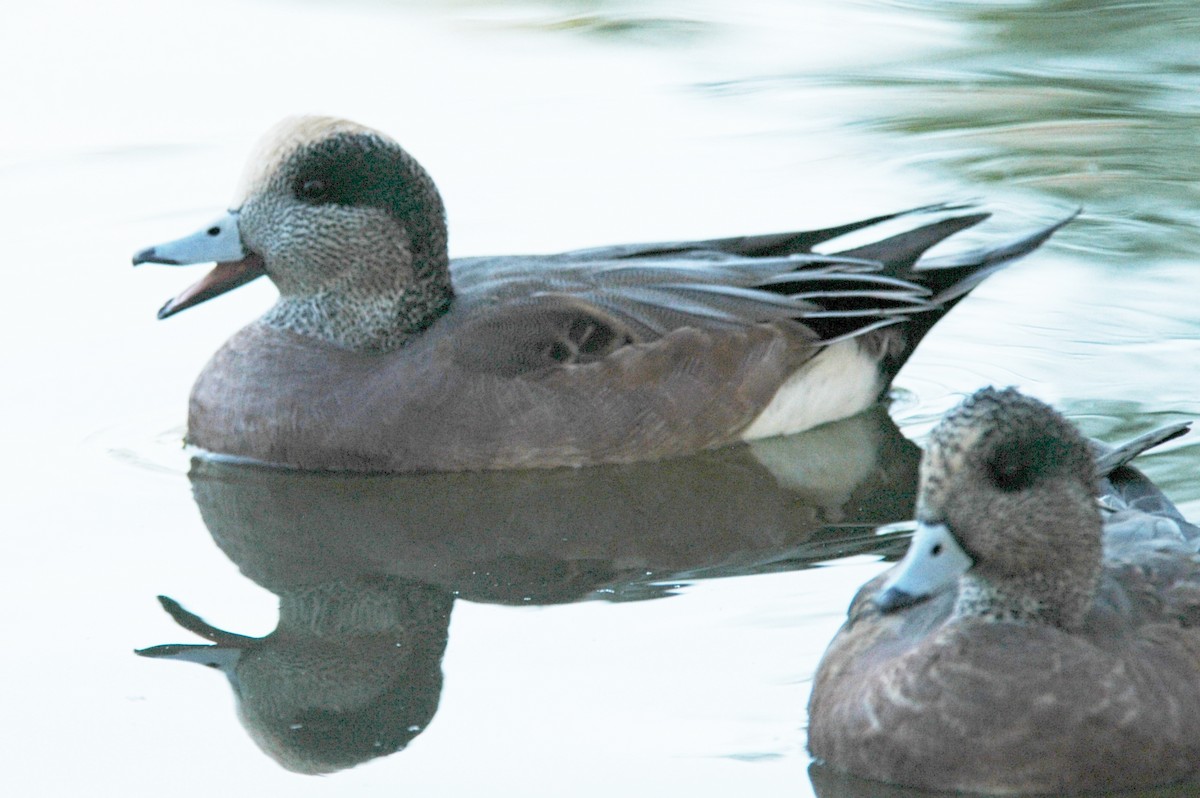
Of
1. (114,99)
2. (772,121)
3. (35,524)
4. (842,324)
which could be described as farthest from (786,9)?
(35,524)

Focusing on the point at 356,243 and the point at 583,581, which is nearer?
the point at 583,581

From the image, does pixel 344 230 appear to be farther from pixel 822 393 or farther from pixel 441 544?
pixel 822 393

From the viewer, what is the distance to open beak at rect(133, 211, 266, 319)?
22.5 ft

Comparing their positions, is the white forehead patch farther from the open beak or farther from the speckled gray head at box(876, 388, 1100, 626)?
the speckled gray head at box(876, 388, 1100, 626)

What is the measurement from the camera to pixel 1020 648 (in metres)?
4.50

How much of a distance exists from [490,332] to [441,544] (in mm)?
843

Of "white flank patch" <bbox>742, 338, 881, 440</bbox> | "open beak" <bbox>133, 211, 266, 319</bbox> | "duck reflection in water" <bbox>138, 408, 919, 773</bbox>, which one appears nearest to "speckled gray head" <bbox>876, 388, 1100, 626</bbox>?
"duck reflection in water" <bbox>138, 408, 919, 773</bbox>

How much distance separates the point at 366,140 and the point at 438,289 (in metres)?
0.52

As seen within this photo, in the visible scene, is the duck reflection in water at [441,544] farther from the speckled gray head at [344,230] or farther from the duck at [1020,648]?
the duck at [1020,648]

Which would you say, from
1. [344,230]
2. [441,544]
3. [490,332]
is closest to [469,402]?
[490,332]

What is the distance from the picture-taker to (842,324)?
7.14 m

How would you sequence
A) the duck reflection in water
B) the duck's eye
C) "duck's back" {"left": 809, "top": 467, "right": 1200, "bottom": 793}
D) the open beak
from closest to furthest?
"duck's back" {"left": 809, "top": 467, "right": 1200, "bottom": 793} → the duck reflection in water → the open beak → the duck's eye

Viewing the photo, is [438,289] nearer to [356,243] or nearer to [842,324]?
[356,243]

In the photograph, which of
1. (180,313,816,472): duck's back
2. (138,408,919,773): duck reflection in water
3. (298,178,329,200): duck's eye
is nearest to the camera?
(138,408,919,773): duck reflection in water
